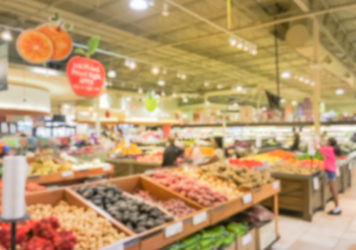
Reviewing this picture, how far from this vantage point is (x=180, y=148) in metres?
6.25

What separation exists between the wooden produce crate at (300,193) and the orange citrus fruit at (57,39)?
4.82 meters

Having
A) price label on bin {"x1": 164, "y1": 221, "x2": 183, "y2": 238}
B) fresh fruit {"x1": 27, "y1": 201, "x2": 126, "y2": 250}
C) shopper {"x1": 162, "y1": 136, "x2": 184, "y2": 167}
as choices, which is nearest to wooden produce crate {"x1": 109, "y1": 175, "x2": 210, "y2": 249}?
price label on bin {"x1": 164, "y1": 221, "x2": 183, "y2": 238}

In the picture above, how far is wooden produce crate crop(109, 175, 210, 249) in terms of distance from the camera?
7.73 feet

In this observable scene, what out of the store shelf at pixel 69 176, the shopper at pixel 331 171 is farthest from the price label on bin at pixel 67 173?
the shopper at pixel 331 171

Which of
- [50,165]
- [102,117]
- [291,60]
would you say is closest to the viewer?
[50,165]

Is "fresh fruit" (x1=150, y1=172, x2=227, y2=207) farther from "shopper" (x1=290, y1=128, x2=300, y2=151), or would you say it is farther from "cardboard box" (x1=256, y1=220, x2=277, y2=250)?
"shopper" (x1=290, y1=128, x2=300, y2=151)

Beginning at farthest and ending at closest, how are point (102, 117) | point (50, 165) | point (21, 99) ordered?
point (102, 117), point (21, 99), point (50, 165)

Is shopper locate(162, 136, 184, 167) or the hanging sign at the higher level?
the hanging sign

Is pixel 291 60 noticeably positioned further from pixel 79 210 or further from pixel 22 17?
pixel 79 210

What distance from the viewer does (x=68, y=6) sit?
769 centimetres

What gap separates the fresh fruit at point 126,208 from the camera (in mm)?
2504

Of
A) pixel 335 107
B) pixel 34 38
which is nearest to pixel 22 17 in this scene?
pixel 34 38

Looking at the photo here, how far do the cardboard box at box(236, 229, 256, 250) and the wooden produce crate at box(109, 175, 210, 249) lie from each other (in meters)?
0.70

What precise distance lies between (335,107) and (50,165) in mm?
34303
